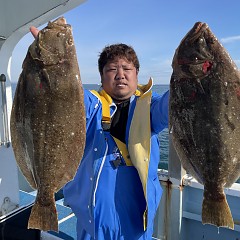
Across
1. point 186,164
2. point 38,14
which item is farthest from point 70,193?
point 38,14

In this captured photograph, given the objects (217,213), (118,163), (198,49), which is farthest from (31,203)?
(198,49)

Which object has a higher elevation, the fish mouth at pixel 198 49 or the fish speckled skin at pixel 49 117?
the fish mouth at pixel 198 49

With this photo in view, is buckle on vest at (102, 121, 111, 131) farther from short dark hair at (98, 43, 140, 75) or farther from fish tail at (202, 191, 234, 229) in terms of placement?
fish tail at (202, 191, 234, 229)

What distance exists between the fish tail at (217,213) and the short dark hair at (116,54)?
1564 mm

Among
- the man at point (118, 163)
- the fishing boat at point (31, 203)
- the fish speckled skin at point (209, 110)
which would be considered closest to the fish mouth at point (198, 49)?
the fish speckled skin at point (209, 110)

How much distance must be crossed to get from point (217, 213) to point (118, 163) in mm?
1059

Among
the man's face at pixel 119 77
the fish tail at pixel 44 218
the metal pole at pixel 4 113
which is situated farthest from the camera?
the metal pole at pixel 4 113

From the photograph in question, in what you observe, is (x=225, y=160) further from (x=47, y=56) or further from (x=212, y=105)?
(x=47, y=56)

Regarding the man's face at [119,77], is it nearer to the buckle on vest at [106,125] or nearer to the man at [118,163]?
the man at [118,163]

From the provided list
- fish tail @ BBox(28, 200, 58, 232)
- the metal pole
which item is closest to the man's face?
fish tail @ BBox(28, 200, 58, 232)

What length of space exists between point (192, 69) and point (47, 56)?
42.4 inches

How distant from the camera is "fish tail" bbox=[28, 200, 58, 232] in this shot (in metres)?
2.39

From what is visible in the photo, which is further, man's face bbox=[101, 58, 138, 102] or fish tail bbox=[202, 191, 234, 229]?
man's face bbox=[101, 58, 138, 102]

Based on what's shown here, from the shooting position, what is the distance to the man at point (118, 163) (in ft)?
9.77
